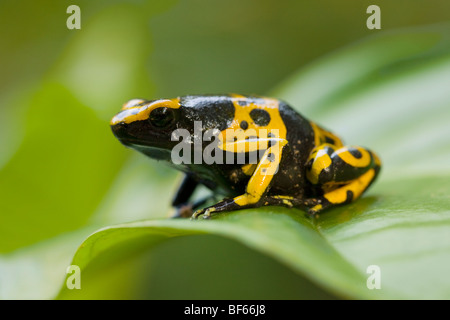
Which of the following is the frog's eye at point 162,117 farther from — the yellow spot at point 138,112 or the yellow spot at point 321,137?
the yellow spot at point 321,137

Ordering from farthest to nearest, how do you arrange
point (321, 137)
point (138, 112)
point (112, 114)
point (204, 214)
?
1. point (112, 114)
2. point (321, 137)
3. point (138, 112)
4. point (204, 214)

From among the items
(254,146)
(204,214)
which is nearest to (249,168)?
(254,146)

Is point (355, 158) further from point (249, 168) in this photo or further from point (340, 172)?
point (249, 168)

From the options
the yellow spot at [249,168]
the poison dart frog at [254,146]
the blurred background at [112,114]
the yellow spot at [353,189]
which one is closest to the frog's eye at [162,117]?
the poison dart frog at [254,146]

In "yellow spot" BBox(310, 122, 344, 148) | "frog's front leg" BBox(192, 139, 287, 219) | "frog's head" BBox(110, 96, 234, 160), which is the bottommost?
"frog's front leg" BBox(192, 139, 287, 219)

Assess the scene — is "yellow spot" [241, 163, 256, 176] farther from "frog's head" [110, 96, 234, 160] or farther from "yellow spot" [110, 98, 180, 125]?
"yellow spot" [110, 98, 180, 125]

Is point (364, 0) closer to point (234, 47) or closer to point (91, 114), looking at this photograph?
point (234, 47)

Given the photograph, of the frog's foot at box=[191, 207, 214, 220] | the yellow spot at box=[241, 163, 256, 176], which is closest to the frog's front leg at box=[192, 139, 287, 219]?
the frog's foot at box=[191, 207, 214, 220]
